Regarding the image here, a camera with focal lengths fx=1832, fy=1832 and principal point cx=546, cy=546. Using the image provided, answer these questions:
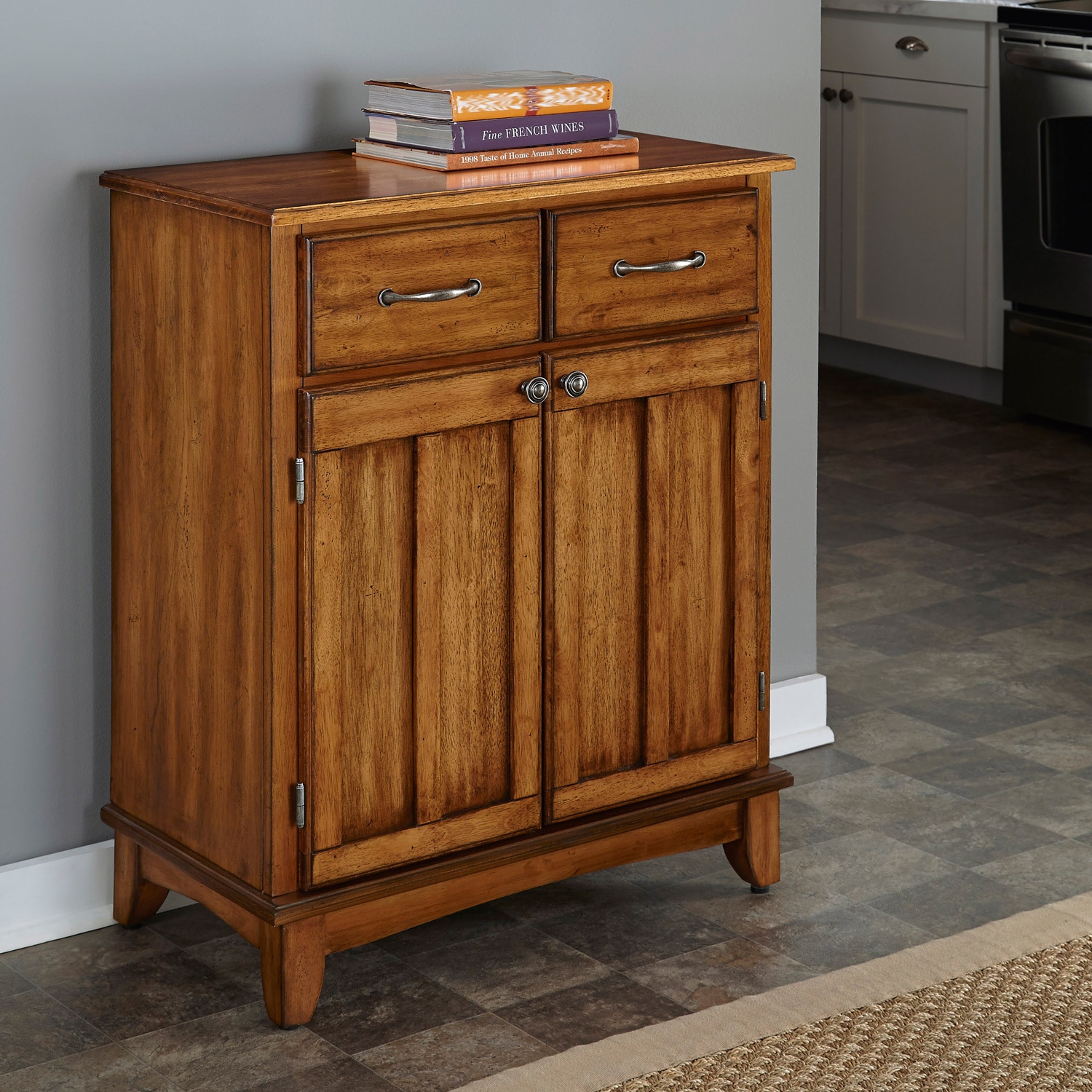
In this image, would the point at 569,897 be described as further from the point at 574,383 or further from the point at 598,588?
the point at 574,383

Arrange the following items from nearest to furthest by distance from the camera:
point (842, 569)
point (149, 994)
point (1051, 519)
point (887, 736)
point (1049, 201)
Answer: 1. point (149, 994)
2. point (887, 736)
3. point (842, 569)
4. point (1051, 519)
5. point (1049, 201)

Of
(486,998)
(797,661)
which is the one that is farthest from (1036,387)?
(486,998)

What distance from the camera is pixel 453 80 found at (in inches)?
83.1

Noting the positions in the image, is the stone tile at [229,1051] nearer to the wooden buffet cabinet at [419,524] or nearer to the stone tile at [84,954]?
the wooden buffet cabinet at [419,524]

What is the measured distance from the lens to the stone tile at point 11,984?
6.97 ft

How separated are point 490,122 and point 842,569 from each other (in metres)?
1.84

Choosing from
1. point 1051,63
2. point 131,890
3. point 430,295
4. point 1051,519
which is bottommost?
point 131,890

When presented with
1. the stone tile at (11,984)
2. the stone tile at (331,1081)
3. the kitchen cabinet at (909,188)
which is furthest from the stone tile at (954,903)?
the kitchen cabinet at (909,188)

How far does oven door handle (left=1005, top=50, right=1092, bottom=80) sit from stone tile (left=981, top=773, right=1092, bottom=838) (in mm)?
2167

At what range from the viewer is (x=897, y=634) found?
3.34 meters

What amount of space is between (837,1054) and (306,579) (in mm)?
767

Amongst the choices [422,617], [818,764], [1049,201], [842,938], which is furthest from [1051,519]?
[422,617]

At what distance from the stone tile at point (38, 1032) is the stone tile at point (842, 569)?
192cm

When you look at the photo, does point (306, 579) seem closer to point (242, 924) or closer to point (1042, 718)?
point (242, 924)
